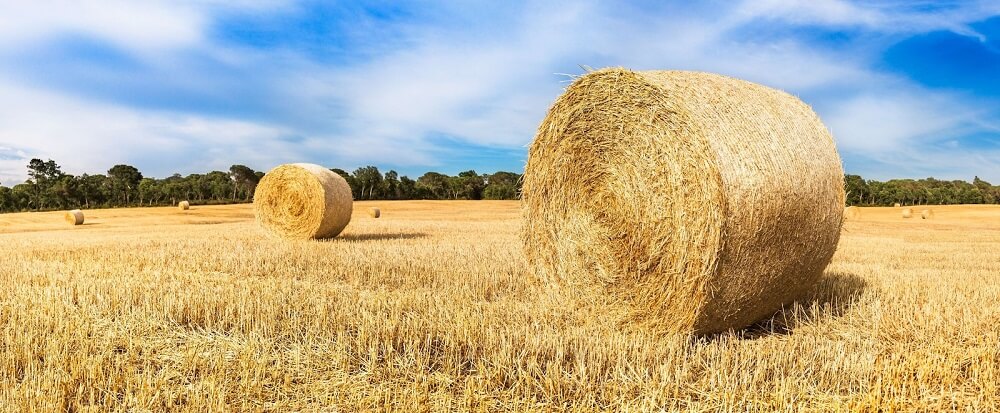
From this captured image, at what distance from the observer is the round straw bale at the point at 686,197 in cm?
487

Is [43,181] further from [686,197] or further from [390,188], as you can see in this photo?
[686,197]

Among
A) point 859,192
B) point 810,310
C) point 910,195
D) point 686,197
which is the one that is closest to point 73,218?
point 686,197

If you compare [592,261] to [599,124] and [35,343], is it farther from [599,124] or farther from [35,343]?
[35,343]

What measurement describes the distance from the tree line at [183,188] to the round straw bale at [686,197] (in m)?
46.5

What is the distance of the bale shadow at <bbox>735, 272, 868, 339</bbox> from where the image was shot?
563cm

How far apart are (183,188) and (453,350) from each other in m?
59.7

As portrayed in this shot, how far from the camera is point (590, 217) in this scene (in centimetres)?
605

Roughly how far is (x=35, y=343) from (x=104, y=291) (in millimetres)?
1765

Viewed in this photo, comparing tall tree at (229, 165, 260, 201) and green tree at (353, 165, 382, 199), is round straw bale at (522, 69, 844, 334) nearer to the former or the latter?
green tree at (353, 165, 382, 199)

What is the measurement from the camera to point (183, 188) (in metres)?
57.1

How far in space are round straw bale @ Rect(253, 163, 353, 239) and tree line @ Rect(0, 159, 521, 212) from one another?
3874cm

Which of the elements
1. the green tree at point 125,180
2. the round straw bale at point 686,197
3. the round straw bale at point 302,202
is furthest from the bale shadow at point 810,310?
the green tree at point 125,180

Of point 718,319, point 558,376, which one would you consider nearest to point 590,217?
point 718,319

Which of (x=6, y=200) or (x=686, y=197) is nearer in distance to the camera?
(x=686, y=197)
